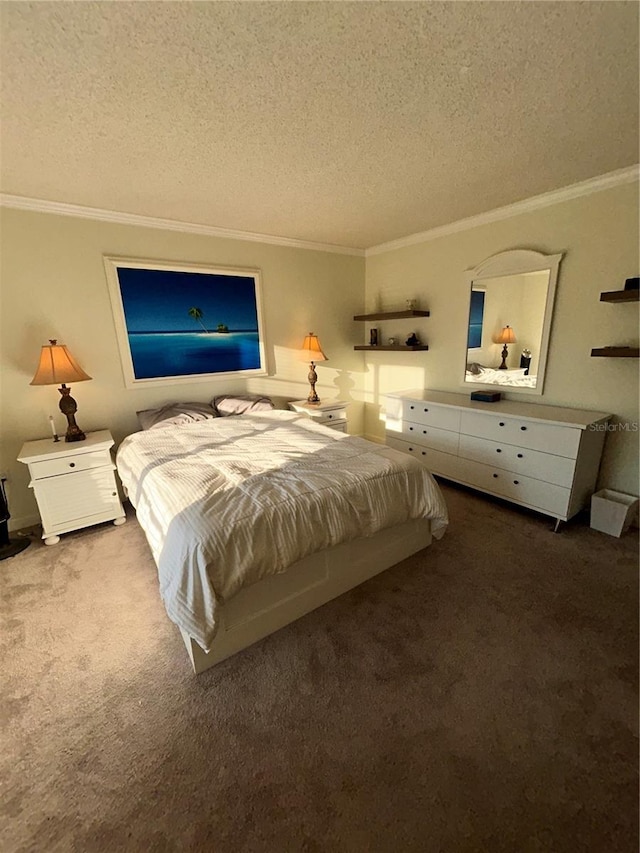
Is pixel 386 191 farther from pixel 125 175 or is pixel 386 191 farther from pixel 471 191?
pixel 125 175

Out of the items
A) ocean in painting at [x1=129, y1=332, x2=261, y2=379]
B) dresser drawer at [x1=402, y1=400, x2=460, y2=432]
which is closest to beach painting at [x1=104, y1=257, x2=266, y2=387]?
ocean in painting at [x1=129, y1=332, x2=261, y2=379]

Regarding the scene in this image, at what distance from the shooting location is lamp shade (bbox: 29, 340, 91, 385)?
2404mm

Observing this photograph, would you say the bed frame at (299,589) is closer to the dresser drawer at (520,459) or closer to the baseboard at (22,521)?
the dresser drawer at (520,459)

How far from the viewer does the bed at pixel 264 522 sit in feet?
4.71

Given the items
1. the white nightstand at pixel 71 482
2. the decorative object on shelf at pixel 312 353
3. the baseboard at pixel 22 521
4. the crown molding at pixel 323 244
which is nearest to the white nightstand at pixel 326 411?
the decorative object on shelf at pixel 312 353

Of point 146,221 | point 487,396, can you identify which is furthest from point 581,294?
point 146,221

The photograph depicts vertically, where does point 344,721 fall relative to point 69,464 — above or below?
below

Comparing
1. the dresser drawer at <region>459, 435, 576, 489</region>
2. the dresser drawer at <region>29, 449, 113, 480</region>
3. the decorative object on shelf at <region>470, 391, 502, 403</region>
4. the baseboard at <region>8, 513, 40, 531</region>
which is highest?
the decorative object on shelf at <region>470, 391, 502, 403</region>

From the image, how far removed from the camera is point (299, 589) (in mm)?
1789

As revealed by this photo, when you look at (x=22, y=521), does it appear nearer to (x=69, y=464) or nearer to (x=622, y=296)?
(x=69, y=464)

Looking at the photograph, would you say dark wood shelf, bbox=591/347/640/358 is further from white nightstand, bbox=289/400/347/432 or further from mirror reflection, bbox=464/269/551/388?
white nightstand, bbox=289/400/347/432

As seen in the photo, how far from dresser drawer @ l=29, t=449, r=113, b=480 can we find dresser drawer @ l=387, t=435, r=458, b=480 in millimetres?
2479

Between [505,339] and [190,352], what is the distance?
2.77 m

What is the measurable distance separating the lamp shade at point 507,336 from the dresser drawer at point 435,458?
1.06m
